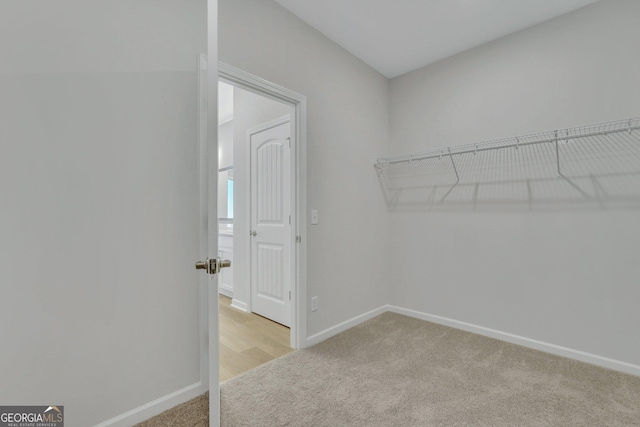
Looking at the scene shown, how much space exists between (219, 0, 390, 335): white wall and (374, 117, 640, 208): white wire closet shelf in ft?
1.40

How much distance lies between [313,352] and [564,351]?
193 cm

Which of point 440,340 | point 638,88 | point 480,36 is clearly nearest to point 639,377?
point 440,340

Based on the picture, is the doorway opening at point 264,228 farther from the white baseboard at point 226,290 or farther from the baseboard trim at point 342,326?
the baseboard trim at point 342,326

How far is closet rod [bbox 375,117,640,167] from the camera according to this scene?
1.97 meters

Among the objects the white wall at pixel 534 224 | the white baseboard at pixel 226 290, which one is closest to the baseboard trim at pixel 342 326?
the white wall at pixel 534 224

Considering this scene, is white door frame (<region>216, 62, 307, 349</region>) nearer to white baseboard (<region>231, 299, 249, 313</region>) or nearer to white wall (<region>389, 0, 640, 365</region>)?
white baseboard (<region>231, 299, 249, 313</region>)

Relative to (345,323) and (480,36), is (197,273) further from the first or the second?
(480,36)

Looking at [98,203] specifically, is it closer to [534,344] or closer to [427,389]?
[427,389]

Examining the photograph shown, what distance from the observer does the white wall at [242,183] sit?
10.6 feet

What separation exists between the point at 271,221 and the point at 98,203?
1678 millimetres

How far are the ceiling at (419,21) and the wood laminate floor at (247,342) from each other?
8.88 ft

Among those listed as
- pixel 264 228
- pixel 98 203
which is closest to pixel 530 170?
pixel 264 228

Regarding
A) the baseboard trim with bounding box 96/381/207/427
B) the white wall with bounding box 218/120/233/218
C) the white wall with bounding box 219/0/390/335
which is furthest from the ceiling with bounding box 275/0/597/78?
the baseboard trim with bounding box 96/381/207/427

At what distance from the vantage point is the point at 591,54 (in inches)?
82.4
